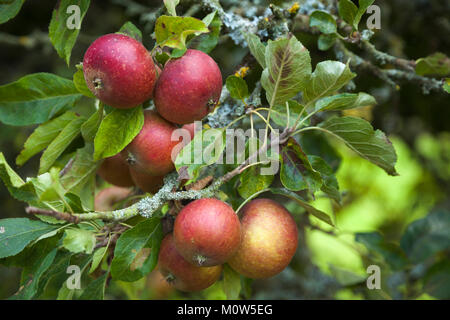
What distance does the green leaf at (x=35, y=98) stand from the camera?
1124 millimetres

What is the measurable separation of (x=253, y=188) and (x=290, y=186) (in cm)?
9

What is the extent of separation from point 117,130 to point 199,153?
21 cm

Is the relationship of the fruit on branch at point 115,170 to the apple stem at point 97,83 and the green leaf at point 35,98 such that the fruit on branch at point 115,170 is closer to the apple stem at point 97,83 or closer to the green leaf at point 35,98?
the green leaf at point 35,98

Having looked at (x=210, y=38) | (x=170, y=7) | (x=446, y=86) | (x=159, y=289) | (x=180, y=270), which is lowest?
(x=159, y=289)

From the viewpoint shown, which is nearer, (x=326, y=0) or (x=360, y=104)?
(x=360, y=104)

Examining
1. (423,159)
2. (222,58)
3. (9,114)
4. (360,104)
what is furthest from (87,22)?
(423,159)

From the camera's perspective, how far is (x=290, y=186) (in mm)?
1006

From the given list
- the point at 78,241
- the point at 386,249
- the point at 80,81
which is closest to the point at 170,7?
the point at 80,81

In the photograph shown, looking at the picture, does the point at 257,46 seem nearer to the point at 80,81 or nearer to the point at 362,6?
the point at 362,6

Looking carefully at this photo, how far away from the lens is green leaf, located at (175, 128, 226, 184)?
3.03 feet

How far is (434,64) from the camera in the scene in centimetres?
120

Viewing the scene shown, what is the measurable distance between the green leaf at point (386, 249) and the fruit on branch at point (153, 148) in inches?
33.5

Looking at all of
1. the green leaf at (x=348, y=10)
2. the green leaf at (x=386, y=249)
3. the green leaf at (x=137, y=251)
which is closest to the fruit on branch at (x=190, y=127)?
the green leaf at (x=137, y=251)
